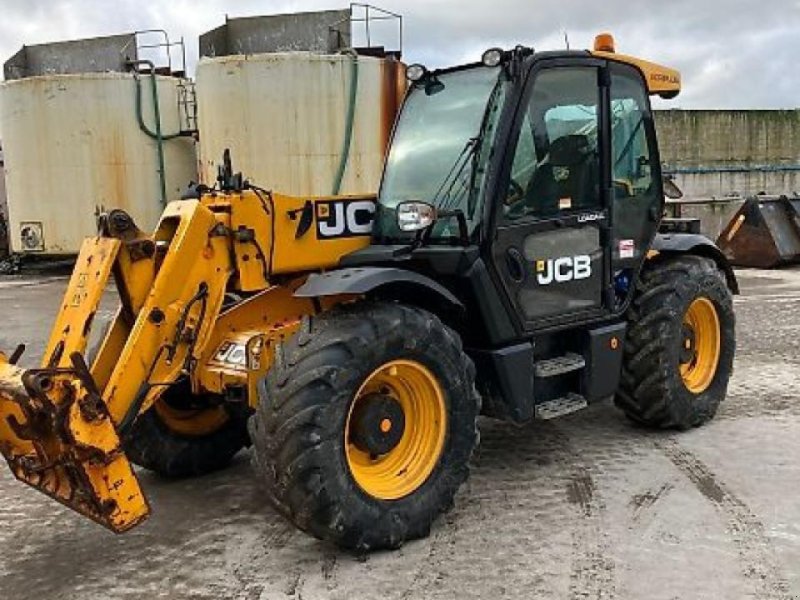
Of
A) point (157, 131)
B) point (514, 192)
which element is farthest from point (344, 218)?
point (157, 131)

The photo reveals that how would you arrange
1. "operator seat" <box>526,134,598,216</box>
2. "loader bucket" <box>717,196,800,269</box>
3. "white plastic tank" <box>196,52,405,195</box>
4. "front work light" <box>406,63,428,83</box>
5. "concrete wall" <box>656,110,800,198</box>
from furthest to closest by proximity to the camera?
"concrete wall" <box>656,110,800,198</box>
"loader bucket" <box>717,196,800,269</box>
"white plastic tank" <box>196,52,405,195</box>
"front work light" <box>406,63,428,83</box>
"operator seat" <box>526,134,598,216</box>

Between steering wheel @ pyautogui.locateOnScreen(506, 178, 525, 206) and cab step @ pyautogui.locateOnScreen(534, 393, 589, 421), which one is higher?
steering wheel @ pyautogui.locateOnScreen(506, 178, 525, 206)

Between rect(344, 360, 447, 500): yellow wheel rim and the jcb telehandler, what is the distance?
0.01 meters

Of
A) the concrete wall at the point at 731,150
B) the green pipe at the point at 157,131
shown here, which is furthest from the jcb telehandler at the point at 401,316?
the concrete wall at the point at 731,150

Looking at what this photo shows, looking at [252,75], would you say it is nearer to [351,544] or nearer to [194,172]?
[194,172]

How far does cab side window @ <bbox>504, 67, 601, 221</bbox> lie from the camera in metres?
4.43

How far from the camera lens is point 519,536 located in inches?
152

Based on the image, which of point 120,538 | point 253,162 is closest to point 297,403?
point 120,538

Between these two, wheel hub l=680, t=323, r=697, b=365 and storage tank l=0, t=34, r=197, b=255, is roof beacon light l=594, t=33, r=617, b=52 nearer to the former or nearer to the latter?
wheel hub l=680, t=323, r=697, b=365

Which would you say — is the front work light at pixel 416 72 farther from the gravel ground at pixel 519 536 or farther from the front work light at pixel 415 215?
the gravel ground at pixel 519 536

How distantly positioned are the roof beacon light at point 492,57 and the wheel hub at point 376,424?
1.82 m

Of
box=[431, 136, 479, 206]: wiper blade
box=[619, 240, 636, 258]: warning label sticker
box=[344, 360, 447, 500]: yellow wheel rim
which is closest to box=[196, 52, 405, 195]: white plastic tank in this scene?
box=[619, 240, 636, 258]: warning label sticker

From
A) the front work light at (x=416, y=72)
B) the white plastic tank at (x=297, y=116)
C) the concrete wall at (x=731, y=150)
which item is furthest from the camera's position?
the concrete wall at (x=731, y=150)

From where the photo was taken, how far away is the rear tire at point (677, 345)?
5.17 meters
